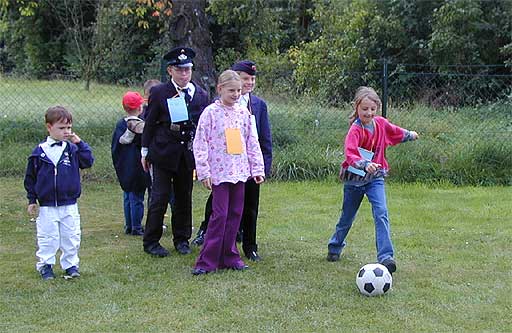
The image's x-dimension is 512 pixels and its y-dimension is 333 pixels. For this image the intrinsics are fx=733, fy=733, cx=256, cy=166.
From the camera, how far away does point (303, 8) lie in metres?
23.9

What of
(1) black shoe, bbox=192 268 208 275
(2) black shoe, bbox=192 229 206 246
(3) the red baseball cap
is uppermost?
(3) the red baseball cap

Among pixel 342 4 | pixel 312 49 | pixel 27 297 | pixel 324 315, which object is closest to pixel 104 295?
pixel 27 297

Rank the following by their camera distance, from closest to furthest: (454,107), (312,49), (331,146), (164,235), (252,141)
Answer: (252,141) < (164,235) < (331,146) < (454,107) < (312,49)

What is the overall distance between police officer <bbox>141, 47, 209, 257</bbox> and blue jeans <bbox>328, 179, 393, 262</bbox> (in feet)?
4.51

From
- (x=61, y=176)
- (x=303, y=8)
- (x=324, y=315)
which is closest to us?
(x=324, y=315)

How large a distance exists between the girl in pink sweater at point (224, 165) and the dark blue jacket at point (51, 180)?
96 centimetres

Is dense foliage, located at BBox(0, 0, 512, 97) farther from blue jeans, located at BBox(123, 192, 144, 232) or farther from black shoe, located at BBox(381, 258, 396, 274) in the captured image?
black shoe, located at BBox(381, 258, 396, 274)

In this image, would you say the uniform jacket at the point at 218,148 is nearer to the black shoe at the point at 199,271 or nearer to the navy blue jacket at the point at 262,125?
the navy blue jacket at the point at 262,125

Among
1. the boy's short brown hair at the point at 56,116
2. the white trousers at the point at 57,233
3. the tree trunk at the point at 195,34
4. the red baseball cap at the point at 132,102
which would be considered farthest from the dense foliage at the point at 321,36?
the white trousers at the point at 57,233

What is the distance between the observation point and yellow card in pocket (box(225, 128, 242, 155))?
5.70 metres

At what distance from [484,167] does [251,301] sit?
6.11 metres

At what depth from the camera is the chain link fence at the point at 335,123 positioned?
10.3m

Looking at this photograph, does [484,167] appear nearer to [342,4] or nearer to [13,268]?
[13,268]

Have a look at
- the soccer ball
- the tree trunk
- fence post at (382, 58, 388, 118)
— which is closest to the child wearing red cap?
the soccer ball
